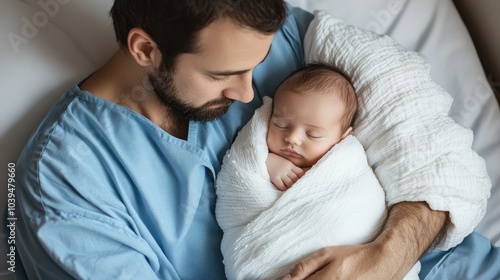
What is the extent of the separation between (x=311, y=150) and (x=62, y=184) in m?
0.53

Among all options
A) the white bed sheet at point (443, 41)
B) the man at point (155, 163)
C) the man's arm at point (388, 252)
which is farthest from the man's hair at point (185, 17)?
the white bed sheet at point (443, 41)

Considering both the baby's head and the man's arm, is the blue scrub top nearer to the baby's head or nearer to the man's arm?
the baby's head

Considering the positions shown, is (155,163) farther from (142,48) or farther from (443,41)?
(443,41)

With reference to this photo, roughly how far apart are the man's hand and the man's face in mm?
158

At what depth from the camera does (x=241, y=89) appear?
1326mm

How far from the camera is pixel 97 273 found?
120cm

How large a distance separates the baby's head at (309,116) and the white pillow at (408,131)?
0.08m

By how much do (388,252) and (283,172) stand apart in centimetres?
28

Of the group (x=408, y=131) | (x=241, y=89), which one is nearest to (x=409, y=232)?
(x=408, y=131)

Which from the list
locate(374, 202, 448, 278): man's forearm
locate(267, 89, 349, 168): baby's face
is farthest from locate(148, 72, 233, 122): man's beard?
locate(374, 202, 448, 278): man's forearm

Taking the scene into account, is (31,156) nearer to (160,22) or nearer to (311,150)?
(160,22)

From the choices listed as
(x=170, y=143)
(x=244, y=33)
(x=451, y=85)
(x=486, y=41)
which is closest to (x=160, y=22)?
(x=244, y=33)

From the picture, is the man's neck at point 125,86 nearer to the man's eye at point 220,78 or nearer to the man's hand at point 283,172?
the man's eye at point 220,78

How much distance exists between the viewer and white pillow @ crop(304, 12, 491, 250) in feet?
4.60
